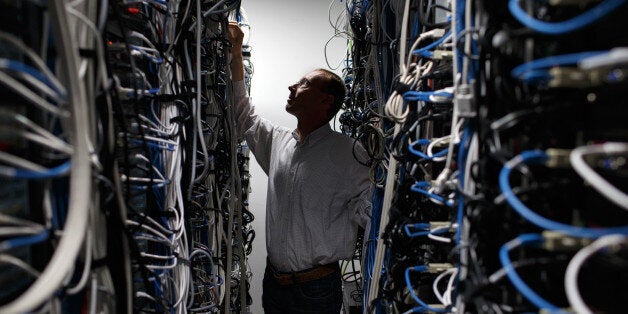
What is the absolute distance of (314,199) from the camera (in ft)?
6.20

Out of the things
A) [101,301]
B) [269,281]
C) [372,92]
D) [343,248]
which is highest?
[372,92]

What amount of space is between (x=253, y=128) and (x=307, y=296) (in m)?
0.84

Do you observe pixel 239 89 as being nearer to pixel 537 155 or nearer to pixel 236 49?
pixel 236 49

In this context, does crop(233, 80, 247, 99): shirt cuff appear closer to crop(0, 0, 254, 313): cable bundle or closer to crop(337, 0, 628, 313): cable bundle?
crop(0, 0, 254, 313): cable bundle

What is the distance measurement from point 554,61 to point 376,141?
1.24 metres

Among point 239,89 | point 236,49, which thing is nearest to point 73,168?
point 236,49

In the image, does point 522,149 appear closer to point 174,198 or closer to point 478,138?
point 478,138

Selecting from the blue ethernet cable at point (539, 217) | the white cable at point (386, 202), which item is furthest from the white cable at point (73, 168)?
the white cable at point (386, 202)

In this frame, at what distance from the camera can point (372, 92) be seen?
2221 mm

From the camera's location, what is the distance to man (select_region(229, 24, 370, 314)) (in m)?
1.87

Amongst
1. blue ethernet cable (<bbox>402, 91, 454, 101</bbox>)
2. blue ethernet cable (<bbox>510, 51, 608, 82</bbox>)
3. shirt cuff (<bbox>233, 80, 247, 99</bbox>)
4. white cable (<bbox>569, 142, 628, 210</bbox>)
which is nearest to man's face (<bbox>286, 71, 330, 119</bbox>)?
shirt cuff (<bbox>233, 80, 247, 99</bbox>)

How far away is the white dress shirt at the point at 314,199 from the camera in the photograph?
1.87 metres

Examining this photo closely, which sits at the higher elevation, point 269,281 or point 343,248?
point 343,248

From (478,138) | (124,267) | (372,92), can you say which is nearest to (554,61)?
(478,138)
